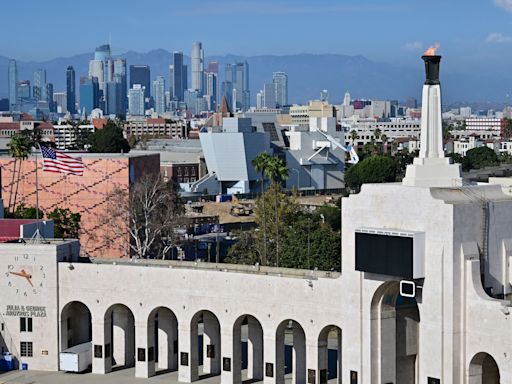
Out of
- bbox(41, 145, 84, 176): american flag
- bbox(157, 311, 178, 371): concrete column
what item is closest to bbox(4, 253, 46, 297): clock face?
bbox(157, 311, 178, 371): concrete column

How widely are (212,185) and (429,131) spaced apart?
112307mm

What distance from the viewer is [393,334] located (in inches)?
1857

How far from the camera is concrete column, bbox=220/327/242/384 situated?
2099 inches

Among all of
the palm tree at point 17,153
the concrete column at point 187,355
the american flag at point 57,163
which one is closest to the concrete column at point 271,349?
the concrete column at point 187,355

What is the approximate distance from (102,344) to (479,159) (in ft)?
419

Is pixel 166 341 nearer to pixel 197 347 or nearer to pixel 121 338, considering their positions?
pixel 121 338

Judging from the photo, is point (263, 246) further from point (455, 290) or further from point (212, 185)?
point (212, 185)

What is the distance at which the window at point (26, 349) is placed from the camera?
58.9 metres

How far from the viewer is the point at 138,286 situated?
56781 mm

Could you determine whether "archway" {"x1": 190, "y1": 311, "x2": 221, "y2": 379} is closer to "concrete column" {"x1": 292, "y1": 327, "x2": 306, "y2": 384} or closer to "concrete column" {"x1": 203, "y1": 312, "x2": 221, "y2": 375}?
"concrete column" {"x1": 203, "y1": 312, "x2": 221, "y2": 375}

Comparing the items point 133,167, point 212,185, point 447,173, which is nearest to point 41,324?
point 447,173

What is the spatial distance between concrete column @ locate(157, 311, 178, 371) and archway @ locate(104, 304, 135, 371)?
71.1 inches

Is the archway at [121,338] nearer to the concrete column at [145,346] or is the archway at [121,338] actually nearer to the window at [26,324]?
the concrete column at [145,346]

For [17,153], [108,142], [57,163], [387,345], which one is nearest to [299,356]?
[387,345]
